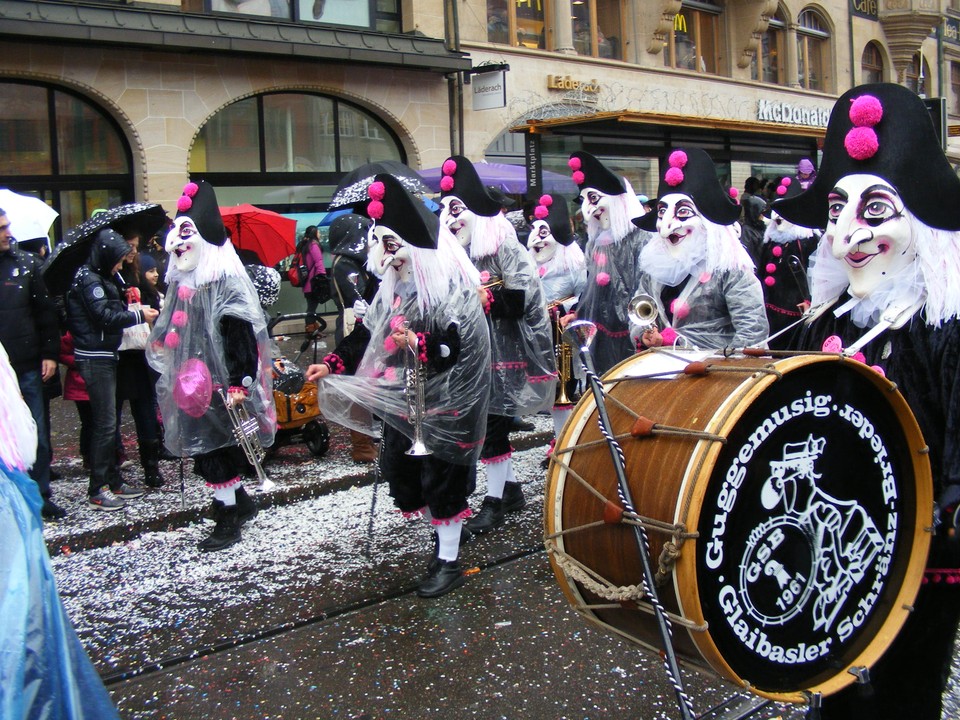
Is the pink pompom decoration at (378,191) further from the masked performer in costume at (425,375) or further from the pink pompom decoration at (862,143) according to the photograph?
the pink pompom decoration at (862,143)

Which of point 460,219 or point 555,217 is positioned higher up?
point 555,217

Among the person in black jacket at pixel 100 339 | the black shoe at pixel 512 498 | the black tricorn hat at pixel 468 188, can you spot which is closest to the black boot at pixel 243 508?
the person in black jacket at pixel 100 339

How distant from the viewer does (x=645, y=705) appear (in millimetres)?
3428

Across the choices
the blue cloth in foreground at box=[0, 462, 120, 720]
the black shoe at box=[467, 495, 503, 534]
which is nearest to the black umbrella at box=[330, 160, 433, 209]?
the black shoe at box=[467, 495, 503, 534]

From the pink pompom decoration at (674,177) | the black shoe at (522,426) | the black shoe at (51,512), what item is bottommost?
the black shoe at (51,512)

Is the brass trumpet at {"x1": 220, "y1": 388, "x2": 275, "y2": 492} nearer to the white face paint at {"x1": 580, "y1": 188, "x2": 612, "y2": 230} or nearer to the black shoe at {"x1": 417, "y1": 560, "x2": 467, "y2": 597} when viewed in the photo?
the black shoe at {"x1": 417, "y1": 560, "x2": 467, "y2": 597}

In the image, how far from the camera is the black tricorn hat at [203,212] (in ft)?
17.1

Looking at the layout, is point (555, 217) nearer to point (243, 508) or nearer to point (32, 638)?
point (243, 508)

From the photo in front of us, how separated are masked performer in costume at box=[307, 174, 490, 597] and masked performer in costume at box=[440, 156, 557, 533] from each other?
2.94ft

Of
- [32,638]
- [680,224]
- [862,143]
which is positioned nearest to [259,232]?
[680,224]

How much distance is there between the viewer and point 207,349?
522 centimetres

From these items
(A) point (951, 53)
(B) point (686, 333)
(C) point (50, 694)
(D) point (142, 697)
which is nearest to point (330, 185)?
(B) point (686, 333)

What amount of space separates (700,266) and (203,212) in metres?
2.71

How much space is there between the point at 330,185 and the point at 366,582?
11152 millimetres
